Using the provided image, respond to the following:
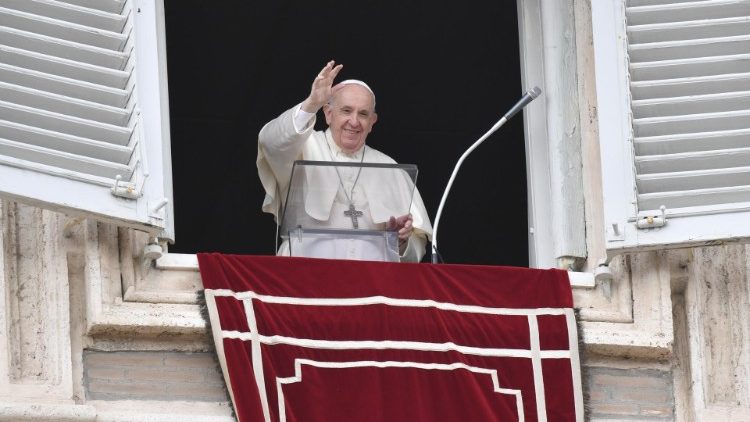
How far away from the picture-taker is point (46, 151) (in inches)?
369

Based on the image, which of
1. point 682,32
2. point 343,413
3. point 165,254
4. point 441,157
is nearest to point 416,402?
point 343,413

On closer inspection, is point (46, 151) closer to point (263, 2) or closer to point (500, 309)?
point (500, 309)

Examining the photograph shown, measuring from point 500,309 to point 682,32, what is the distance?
3.57ft

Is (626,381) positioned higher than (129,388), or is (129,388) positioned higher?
(129,388)

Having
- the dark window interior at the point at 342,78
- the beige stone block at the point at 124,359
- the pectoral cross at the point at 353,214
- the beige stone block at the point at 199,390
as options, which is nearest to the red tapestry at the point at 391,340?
the beige stone block at the point at 199,390

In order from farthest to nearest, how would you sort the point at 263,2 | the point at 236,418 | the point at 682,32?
the point at 263,2
the point at 682,32
the point at 236,418

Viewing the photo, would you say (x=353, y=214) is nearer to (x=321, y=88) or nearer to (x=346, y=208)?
(x=346, y=208)

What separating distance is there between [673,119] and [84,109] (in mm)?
1861

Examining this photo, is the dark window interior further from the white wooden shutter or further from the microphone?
the white wooden shutter

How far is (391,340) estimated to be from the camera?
9.52 meters

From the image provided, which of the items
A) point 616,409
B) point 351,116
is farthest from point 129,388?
point 351,116

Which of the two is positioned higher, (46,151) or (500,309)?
(46,151)

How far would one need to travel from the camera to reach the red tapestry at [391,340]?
938cm

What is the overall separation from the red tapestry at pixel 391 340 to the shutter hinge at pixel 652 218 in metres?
0.33
